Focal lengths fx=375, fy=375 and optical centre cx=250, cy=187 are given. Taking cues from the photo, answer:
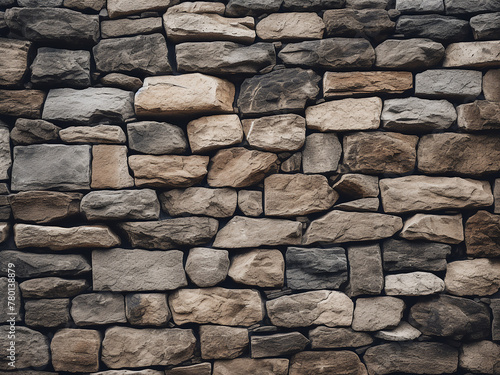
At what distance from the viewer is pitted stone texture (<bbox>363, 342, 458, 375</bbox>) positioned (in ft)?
6.64

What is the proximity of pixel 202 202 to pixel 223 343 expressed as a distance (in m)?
0.76

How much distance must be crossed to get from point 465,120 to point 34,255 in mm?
2417

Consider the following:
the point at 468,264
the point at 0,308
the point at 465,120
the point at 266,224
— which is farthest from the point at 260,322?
the point at 465,120

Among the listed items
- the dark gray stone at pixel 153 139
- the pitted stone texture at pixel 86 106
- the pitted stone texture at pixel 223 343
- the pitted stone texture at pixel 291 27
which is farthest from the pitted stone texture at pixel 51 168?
the pitted stone texture at pixel 291 27

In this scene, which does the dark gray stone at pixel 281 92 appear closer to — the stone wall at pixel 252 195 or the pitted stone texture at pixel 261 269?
the stone wall at pixel 252 195

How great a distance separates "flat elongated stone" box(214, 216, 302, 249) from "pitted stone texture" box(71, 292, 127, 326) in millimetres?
631

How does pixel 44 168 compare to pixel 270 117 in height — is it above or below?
below

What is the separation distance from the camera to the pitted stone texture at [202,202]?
2029 mm

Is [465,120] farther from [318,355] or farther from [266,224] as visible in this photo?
[318,355]

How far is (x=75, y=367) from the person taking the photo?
2.00 meters

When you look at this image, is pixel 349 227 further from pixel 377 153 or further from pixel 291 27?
pixel 291 27

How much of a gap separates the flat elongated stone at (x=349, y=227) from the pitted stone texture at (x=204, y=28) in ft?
3.56

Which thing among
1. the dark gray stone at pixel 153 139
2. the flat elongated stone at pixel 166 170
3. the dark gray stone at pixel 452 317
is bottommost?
the dark gray stone at pixel 452 317

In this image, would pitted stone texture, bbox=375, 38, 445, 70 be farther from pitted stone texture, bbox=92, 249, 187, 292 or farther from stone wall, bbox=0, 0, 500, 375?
pitted stone texture, bbox=92, 249, 187, 292
